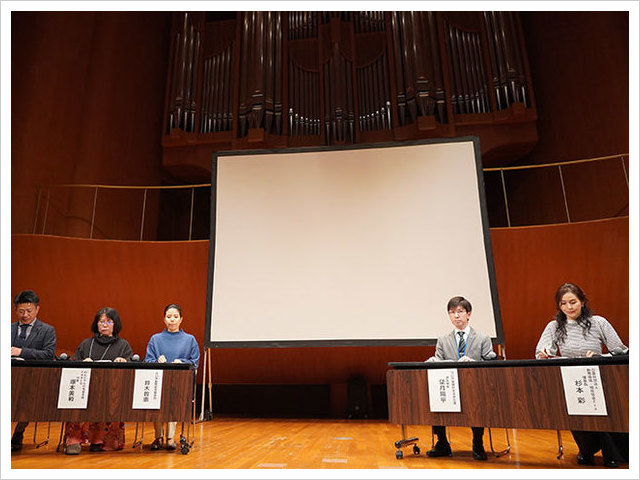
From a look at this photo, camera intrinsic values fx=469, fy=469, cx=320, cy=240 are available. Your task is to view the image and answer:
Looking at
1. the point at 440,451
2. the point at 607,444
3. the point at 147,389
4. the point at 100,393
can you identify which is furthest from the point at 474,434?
the point at 100,393

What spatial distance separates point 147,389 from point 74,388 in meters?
0.39

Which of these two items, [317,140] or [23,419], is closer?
[23,419]

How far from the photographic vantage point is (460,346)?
273 cm

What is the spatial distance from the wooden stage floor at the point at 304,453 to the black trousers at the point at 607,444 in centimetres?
8

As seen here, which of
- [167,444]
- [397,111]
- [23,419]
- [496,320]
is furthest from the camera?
[397,111]

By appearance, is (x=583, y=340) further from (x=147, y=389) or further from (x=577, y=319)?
(x=147, y=389)

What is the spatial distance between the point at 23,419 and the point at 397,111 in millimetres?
5460

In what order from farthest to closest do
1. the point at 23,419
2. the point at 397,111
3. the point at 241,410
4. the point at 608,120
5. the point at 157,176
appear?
the point at 157,176, the point at 397,111, the point at 241,410, the point at 608,120, the point at 23,419

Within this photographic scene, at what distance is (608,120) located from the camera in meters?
5.45

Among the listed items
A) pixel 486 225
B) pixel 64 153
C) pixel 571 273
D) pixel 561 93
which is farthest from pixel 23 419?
pixel 561 93

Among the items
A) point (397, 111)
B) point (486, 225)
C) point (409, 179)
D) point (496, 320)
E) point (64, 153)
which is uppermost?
point (397, 111)

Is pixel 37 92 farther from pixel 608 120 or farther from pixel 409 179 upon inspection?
pixel 608 120

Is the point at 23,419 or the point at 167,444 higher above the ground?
the point at 23,419

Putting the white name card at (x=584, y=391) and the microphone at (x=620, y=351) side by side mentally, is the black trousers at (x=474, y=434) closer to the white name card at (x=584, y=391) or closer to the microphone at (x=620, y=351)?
the white name card at (x=584, y=391)
